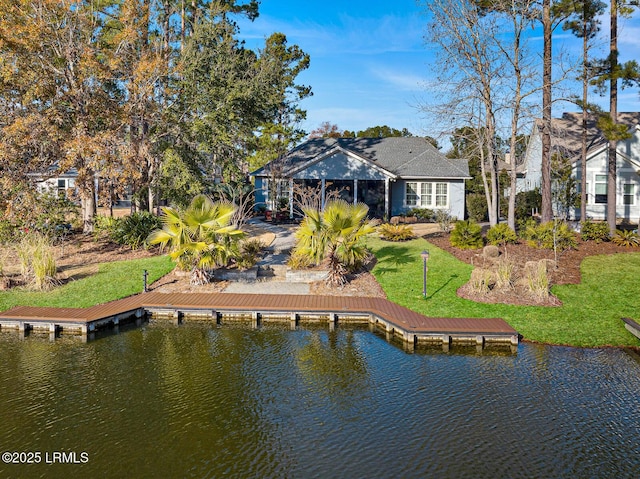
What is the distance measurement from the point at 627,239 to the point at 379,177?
44.5 feet

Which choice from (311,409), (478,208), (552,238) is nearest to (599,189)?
(478,208)

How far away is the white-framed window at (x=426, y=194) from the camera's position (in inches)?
1209

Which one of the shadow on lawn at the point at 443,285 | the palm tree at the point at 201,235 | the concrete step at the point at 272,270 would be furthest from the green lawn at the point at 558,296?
the palm tree at the point at 201,235

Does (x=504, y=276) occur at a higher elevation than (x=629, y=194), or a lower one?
lower

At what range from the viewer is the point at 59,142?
19641 millimetres

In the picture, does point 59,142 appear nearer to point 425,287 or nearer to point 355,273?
point 355,273

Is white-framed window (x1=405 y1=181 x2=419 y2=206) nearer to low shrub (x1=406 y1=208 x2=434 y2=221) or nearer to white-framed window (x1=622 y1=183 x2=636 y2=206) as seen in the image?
low shrub (x1=406 y1=208 x2=434 y2=221)

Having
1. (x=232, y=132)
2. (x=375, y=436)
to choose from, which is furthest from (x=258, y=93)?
(x=375, y=436)

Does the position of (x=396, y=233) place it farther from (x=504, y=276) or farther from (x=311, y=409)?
(x=311, y=409)

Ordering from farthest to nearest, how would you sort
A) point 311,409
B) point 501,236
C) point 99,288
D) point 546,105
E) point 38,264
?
point 546,105
point 501,236
point 99,288
point 38,264
point 311,409

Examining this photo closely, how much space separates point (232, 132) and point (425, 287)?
12585 mm

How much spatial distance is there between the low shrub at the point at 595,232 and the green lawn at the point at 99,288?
53.5 ft

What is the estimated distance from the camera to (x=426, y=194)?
1215 inches

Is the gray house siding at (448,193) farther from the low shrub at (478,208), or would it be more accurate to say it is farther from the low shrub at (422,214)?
the low shrub at (478,208)
